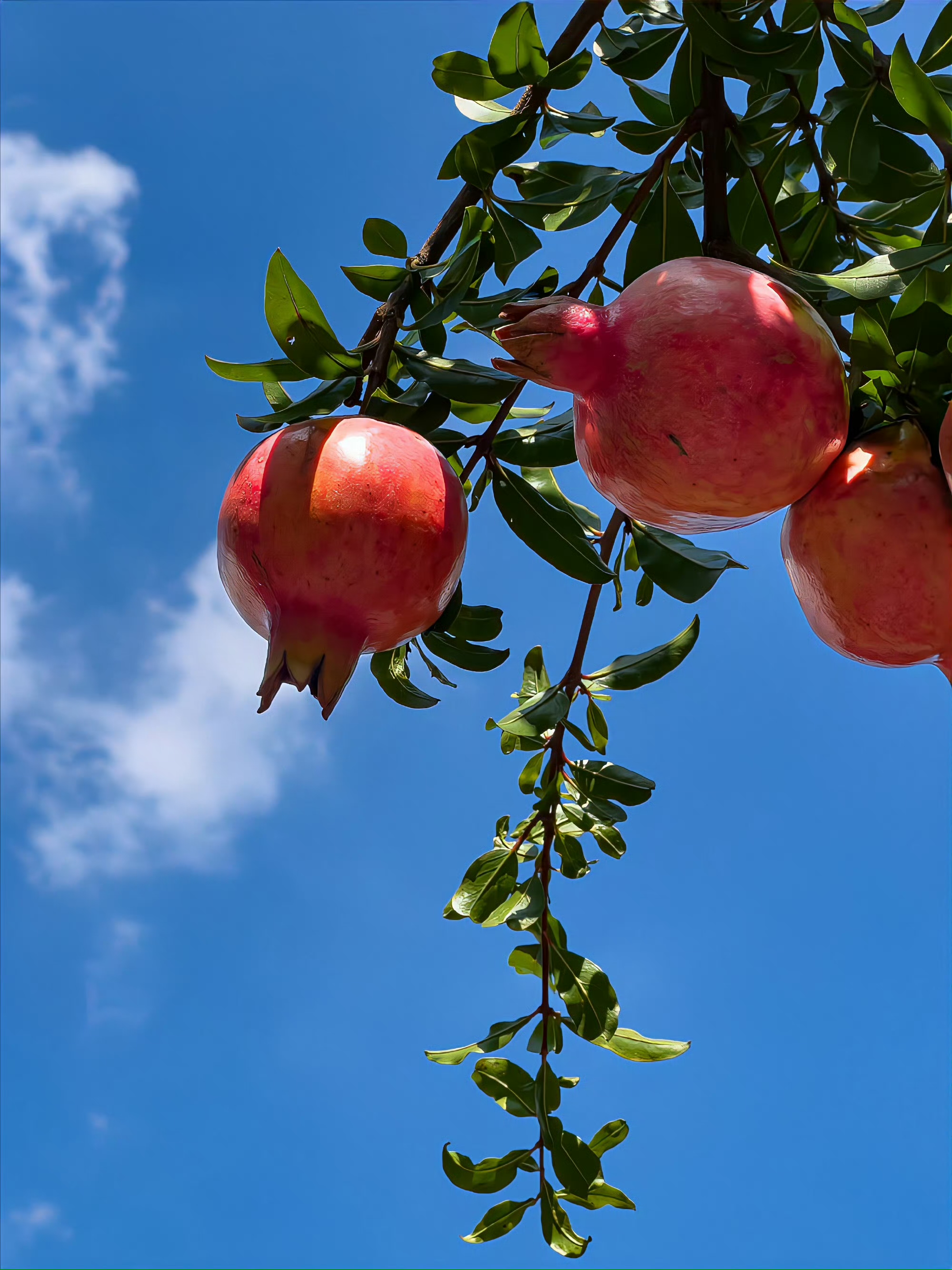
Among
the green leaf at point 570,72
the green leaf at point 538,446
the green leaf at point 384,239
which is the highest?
the green leaf at point 570,72

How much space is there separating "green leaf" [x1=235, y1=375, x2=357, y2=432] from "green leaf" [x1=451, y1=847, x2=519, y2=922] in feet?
3.18

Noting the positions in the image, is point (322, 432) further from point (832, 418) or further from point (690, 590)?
point (690, 590)

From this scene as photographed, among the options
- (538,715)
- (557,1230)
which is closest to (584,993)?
(557,1230)

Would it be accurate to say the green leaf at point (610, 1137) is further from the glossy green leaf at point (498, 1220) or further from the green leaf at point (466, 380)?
the green leaf at point (466, 380)

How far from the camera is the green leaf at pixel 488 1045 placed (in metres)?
1.83

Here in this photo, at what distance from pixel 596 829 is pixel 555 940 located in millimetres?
200

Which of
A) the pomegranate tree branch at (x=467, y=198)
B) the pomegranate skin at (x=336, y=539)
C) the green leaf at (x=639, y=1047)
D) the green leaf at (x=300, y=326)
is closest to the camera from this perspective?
the pomegranate skin at (x=336, y=539)

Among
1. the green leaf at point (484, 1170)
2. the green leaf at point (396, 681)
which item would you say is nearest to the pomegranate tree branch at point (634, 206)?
the green leaf at point (396, 681)

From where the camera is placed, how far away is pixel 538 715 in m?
1.60

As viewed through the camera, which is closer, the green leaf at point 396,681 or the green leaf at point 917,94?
the green leaf at point 917,94

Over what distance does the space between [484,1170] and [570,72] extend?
64.7 inches

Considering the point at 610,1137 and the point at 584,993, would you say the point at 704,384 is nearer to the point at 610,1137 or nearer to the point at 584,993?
the point at 584,993

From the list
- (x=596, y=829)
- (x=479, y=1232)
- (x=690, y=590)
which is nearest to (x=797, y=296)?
(x=690, y=590)

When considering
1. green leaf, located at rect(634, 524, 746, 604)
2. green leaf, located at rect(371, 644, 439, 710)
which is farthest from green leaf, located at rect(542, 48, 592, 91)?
green leaf, located at rect(371, 644, 439, 710)
